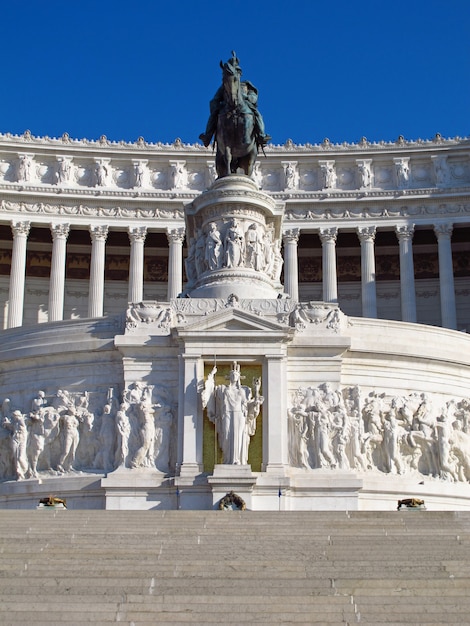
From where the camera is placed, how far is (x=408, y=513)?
21000mm

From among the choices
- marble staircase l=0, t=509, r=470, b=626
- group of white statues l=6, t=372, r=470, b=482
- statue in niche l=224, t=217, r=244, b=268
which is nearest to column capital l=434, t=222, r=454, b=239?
statue in niche l=224, t=217, r=244, b=268

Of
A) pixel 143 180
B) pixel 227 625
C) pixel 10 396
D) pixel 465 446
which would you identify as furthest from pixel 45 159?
pixel 227 625

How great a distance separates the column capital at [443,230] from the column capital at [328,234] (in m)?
6.37

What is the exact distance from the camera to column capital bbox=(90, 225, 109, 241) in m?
65.6

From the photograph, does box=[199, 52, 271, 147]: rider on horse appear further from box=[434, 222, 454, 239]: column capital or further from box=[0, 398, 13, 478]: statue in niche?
box=[434, 222, 454, 239]: column capital

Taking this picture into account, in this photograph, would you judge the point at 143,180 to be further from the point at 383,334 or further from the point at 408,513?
the point at 408,513

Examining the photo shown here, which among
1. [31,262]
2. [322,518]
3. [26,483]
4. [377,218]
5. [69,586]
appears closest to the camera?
[69,586]

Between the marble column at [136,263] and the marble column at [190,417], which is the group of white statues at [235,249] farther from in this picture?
the marble column at [136,263]

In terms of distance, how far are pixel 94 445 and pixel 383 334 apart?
29.6ft

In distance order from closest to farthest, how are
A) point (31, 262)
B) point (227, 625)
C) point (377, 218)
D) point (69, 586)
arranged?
point (227, 625), point (69, 586), point (377, 218), point (31, 262)

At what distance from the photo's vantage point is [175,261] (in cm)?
6506

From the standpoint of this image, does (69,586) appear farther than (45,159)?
No

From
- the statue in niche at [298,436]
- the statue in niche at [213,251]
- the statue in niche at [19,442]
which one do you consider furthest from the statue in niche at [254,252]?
the statue in niche at [19,442]

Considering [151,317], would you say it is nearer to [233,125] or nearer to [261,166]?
[233,125]
